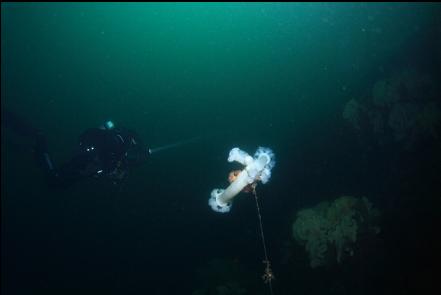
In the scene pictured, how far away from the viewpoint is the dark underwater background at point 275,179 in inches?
269

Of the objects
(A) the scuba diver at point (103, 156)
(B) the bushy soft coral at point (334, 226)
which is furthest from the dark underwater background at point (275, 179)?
(A) the scuba diver at point (103, 156)

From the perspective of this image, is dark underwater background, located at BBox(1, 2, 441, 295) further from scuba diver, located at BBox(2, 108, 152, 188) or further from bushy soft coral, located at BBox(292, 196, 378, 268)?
scuba diver, located at BBox(2, 108, 152, 188)

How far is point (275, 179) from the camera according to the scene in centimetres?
977

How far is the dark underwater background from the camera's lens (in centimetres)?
683

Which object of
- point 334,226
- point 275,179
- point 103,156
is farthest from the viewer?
point 275,179

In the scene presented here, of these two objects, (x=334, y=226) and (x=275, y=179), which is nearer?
(x=334, y=226)

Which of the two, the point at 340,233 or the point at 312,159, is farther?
the point at 312,159

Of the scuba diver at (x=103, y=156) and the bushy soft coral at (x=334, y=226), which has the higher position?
the scuba diver at (x=103, y=156)

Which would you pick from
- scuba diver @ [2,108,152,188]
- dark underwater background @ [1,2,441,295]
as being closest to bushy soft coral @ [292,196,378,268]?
dark underwater background @ [1,2,441,295]

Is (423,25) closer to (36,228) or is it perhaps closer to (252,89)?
(252,89)

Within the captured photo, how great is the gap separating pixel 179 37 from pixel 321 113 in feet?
98.2

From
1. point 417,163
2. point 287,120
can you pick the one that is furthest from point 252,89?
point 417,163

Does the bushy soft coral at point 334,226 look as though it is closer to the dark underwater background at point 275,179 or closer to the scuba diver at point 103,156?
the dark underwater background at point 275,179

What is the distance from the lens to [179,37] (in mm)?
37562
